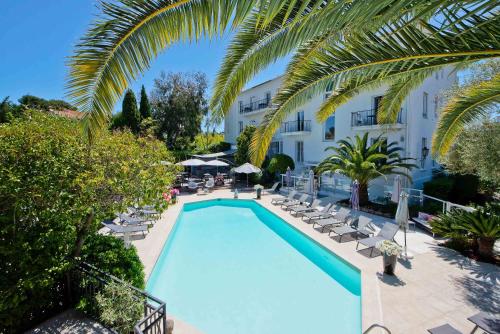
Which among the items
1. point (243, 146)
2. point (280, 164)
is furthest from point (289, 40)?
point (243, 146)

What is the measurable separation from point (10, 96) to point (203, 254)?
1459 inches

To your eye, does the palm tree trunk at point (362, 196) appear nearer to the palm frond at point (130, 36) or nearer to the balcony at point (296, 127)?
the balcony at point (296, 127)

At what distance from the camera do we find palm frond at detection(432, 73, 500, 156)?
586 cm

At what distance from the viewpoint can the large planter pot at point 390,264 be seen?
290 inches

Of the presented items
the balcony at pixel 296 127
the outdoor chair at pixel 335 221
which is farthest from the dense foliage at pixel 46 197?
the balcony at pixel 296 127

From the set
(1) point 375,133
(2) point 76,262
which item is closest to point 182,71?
(1) point 375,133

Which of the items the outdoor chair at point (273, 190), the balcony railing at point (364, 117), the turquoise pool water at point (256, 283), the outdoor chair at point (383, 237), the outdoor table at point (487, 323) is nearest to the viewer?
the outdoor table at point (487, 323)

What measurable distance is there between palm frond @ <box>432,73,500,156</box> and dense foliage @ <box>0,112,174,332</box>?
762 centimetres

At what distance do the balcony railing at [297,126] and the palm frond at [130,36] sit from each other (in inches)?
867

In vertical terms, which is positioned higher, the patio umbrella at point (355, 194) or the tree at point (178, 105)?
the tree at point (178, 105)

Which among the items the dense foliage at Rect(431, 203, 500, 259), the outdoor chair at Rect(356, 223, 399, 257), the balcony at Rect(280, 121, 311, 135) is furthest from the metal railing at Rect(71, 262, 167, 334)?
the balcony at Rect(280, 121, 311, 135)

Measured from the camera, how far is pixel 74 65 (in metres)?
3.04

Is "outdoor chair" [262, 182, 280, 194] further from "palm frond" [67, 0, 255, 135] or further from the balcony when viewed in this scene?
"palm frond" [67, 0, 255, 135]

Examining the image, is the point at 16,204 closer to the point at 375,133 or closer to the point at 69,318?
the point at 69,318
